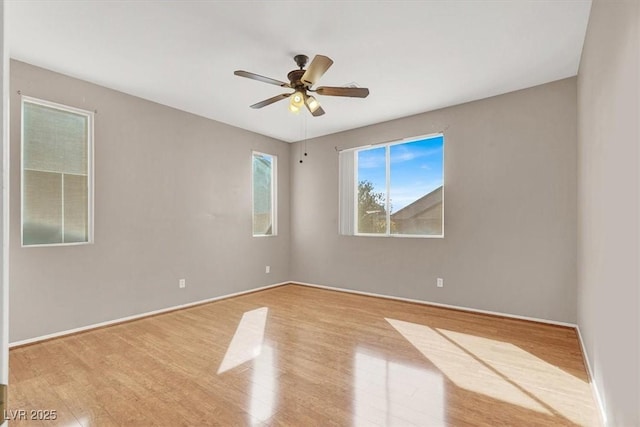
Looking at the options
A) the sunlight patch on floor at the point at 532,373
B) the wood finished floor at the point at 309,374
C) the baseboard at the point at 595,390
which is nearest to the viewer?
the baseboard at the point at 595,390

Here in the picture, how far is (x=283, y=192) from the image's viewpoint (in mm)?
6113

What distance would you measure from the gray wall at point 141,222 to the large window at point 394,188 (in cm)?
173

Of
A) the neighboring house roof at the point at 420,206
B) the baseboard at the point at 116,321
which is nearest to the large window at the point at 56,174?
the baseboard at the point at 116,321

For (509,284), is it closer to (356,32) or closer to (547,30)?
(547,30)

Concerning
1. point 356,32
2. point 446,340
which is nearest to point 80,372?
point 446,340

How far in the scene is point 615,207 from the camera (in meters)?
1.58

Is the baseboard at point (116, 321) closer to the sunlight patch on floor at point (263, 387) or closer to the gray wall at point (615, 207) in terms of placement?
the sunlight patch on floor at point (263, 387)

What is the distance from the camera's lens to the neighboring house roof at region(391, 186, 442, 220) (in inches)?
178

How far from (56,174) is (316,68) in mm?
2936

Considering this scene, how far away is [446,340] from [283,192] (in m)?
3.92

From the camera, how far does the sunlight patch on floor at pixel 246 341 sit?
270cm

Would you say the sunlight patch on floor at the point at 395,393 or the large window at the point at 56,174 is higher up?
the large window at the point at 56,174

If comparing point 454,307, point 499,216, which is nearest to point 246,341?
point 454,307

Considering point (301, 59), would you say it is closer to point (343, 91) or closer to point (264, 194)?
point (343, 91)
